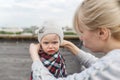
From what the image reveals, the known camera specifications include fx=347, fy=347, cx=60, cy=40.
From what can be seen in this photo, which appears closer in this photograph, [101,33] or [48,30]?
[101,33]

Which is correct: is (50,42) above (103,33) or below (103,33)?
below

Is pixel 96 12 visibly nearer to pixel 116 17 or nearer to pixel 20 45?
pixel 116 17

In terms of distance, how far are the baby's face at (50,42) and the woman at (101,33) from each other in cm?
105

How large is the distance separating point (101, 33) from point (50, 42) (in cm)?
116

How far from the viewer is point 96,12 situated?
3.62 feet

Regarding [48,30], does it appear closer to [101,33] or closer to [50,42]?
[50,42]

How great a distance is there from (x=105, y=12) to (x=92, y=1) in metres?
0.06

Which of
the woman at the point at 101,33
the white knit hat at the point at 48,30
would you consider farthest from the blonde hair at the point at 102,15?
the white knit hat at the point at 48,30

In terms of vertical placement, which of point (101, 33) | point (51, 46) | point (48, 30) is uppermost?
point (101, 33)

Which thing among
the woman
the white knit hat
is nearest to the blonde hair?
the woman

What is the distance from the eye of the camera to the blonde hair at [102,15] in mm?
1099

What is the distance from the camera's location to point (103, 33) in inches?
43.9

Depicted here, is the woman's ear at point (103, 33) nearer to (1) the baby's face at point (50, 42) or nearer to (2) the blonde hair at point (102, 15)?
(2) the blonde hair at point (102, 15)

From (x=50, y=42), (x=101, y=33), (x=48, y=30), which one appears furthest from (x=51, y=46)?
(x=101, y=33)
